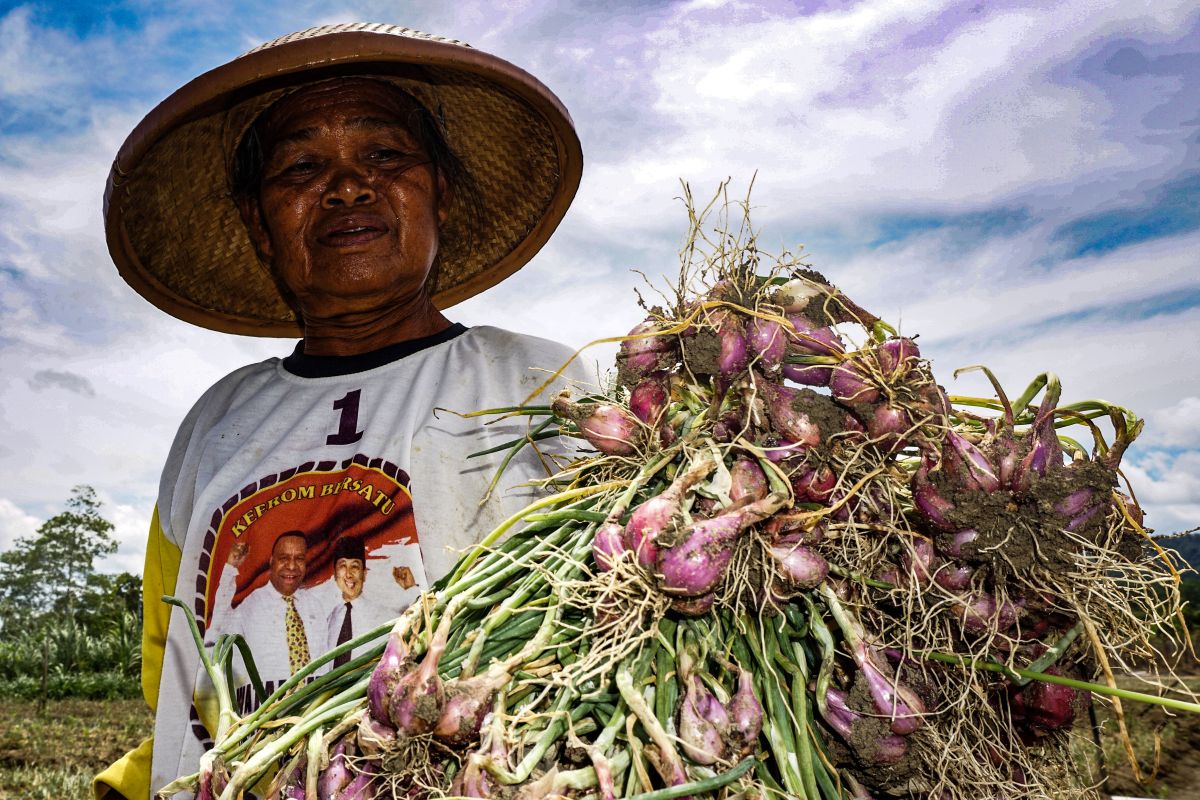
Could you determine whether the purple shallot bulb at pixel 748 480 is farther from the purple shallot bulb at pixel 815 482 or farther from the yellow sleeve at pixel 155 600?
the yellow sleeve at pixel 155 600

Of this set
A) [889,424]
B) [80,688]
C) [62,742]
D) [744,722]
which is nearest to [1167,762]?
[889,424]

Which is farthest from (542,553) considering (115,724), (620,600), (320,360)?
(115,724)

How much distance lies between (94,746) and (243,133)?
733cm

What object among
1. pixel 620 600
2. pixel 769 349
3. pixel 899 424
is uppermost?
pixel 769 349

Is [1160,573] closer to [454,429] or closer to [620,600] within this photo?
[620,600]

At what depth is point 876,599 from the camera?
0.97 meters

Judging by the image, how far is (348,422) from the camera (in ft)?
5.81

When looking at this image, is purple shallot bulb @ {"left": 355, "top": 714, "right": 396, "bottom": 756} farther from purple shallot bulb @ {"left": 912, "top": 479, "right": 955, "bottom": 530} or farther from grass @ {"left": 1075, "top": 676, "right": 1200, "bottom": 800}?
grass @ {"left": 1075, "top": 676, "right": 1200, "bottom": 800}

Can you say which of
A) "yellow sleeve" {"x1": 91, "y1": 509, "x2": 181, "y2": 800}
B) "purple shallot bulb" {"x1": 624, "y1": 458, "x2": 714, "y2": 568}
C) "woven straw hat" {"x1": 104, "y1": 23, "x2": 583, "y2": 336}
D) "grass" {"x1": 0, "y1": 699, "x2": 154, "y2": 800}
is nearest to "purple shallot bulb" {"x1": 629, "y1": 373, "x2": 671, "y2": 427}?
"purple shallot bulb" {"x1": 624, "y1": 458, "x2": 714, "y2": 568}

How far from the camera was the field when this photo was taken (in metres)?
4.55

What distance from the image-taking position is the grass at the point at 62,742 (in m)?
5.65

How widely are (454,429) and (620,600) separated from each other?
88 centimetres

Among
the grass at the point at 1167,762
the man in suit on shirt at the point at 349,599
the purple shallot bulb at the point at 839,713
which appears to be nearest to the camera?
the purple shallot bulb at the point at 839,713

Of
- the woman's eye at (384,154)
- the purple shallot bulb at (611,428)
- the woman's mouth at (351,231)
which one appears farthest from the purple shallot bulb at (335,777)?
the woman's eye at (384,154)
